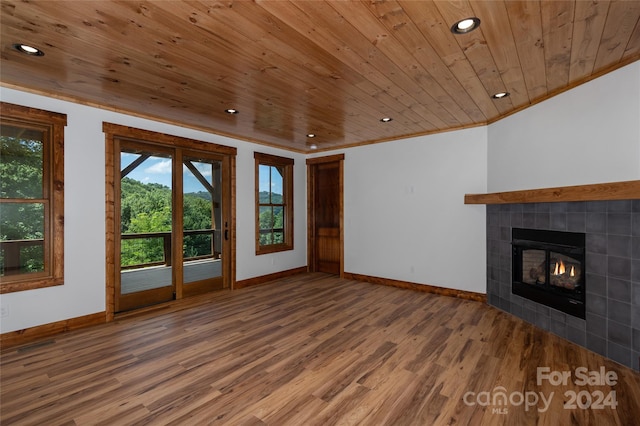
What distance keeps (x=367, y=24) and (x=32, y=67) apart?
Result: 2836mm

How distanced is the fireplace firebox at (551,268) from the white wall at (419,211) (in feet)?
2.03

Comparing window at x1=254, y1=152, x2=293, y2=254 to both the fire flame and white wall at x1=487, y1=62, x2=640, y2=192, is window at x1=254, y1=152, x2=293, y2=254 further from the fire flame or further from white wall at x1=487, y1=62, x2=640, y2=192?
the fire flame

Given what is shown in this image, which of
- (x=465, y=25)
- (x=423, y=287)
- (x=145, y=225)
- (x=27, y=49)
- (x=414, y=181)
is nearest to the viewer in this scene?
(x=465, y=25)

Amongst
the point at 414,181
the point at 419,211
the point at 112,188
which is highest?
the point at 414,181

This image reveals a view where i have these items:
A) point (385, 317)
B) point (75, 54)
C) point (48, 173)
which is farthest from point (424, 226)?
point (48, 173)

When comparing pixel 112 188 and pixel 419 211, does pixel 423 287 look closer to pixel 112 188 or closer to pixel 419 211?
pixel 419 211

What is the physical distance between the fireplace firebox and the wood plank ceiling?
5.06 feet

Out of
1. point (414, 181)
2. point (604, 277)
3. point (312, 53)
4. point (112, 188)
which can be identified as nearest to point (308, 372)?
point (312, 53)

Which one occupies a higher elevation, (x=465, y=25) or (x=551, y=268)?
(x=465, y=25)

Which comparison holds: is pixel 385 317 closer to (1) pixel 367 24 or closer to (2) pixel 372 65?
(2) pixel 372 65

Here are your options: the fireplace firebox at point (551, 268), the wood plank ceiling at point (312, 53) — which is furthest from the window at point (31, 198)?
the fireplace firebox at point (551, 268)

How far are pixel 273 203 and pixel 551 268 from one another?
4.36m

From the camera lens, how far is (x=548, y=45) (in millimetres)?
2221

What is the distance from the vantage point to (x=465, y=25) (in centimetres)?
197
